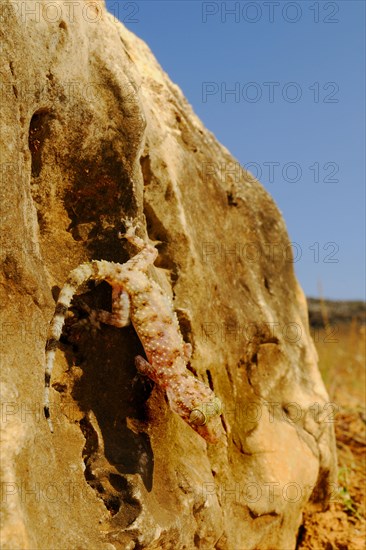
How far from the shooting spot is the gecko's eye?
4840 millimetres

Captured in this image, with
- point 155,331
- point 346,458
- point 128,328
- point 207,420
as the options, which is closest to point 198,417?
point 207,420

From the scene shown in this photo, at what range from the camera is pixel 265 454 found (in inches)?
230

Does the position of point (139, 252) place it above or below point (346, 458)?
above

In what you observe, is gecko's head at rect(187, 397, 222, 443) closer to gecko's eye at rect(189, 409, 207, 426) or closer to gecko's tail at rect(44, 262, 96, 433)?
gecko's eye at rect(189, 409, 207, 426)

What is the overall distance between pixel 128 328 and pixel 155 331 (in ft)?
0.86

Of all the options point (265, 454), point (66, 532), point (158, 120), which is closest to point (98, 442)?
point (66, 532)

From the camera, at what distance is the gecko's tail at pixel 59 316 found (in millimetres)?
3788

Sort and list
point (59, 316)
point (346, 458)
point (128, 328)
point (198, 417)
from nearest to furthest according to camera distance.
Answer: point (59, 316)
point (198, 417)
point (128, 328)
point (346, 458)

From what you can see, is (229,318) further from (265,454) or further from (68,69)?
(68,69)

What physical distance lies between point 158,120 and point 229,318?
2139 mm

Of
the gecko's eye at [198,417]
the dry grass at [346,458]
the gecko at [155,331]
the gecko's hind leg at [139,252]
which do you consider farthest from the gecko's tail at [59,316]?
the dry grass at [346,458]

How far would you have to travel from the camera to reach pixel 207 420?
193 inches

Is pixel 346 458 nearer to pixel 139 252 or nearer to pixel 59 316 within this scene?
pixel 139 252

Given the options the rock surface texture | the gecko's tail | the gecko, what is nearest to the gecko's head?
the gecko
